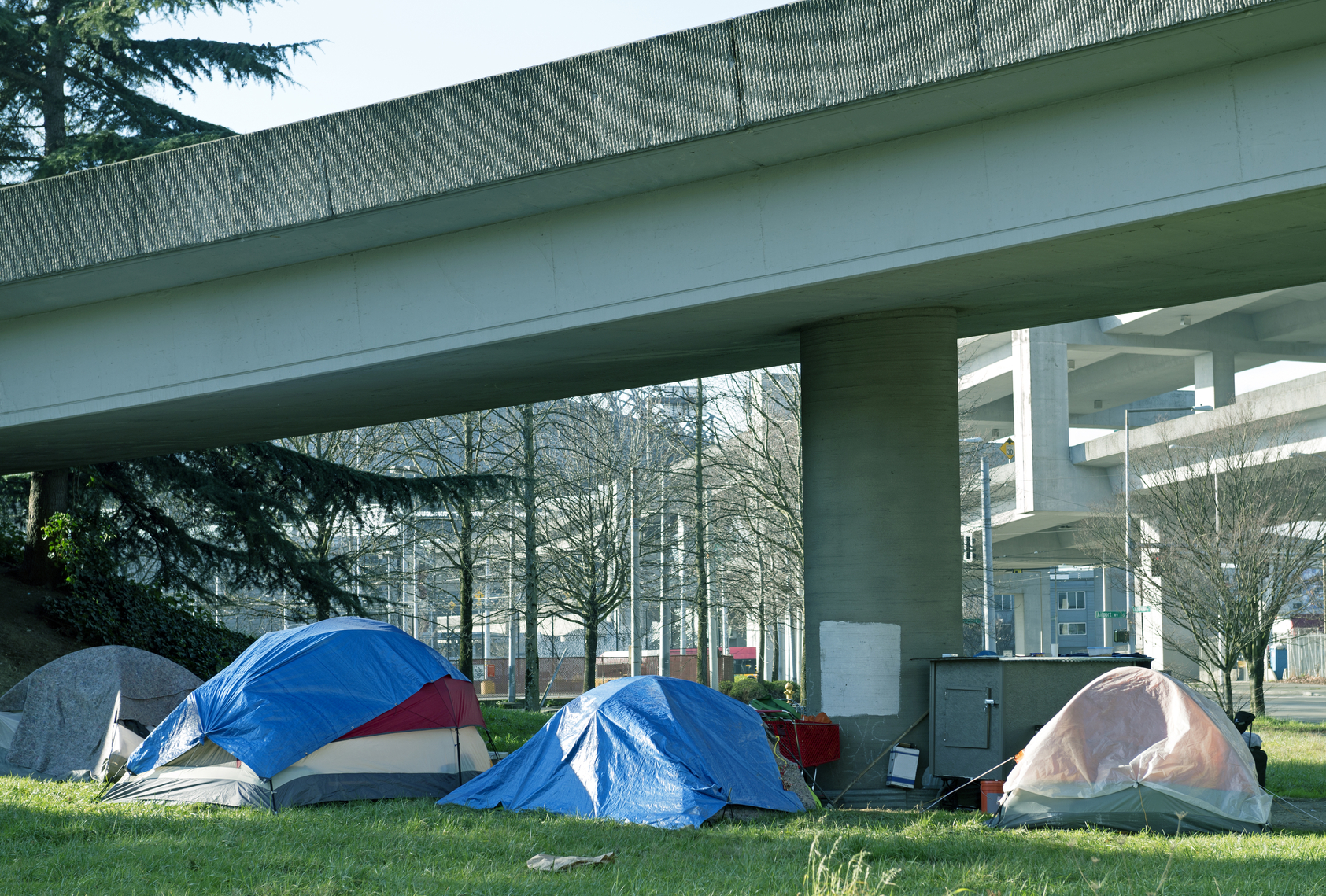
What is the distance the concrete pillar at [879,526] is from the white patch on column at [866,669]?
0.04 ft

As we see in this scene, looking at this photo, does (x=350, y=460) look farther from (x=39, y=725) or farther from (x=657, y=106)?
(x=657, y=106)

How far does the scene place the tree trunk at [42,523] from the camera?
2034cm

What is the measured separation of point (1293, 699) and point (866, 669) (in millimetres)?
32365

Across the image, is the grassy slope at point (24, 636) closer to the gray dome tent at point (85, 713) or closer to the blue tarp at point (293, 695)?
the gray dome tent at point (85, 713)

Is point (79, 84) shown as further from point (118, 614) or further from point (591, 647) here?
point (591, 647)

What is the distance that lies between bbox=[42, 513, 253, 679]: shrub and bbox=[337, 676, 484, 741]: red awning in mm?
9231

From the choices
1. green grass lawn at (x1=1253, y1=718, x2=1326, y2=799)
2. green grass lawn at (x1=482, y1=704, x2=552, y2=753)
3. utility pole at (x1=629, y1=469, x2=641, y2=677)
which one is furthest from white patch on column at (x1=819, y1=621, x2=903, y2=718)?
utility pole at (x1=629, y1=469, x2=641, y2=677)

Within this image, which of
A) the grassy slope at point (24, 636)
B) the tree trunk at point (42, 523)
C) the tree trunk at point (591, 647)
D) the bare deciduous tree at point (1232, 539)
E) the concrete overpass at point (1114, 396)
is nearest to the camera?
the grassy slope at point (24, 636)

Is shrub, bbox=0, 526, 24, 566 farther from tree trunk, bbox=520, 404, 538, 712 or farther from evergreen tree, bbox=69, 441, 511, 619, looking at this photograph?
tree trunk, bbox=520, 404, 538, 712

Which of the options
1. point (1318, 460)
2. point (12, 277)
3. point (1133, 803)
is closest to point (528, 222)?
point (12, 277)

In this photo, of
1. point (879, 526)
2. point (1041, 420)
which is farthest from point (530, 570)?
point (1041, 420)

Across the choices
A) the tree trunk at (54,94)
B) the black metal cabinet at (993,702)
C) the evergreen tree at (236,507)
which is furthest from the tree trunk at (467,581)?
the black metal cabinet at (993,702)

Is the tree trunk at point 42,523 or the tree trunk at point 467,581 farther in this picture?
the tree trunk at point 467,581

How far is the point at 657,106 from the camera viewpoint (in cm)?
954
